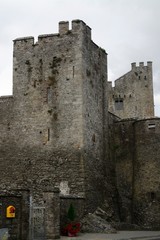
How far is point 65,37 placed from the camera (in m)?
30.8

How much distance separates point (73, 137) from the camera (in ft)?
96.0

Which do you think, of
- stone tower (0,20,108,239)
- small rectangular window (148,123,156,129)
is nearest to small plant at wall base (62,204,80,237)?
stone tower (0,20,108,239)

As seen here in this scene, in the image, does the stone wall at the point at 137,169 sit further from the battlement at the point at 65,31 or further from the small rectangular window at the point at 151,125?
the battlement at the point at 65,31

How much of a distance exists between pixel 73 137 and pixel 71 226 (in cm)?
655

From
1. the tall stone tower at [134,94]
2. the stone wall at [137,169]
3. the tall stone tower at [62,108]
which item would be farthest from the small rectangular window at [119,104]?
the tall stone tower at [62,108]

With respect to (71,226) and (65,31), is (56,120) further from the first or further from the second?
(71,226)

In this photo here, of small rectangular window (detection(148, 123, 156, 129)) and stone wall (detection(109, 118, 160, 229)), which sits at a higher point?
small rectangular window (detection(148, 123, 156, 129))

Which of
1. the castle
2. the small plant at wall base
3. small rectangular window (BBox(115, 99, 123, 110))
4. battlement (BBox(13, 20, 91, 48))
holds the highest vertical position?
battlement (BBox(13, 20, 91, 48))

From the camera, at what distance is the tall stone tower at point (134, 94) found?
4897cm

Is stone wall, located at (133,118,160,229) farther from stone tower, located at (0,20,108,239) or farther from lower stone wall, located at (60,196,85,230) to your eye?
lower stone wall, located at (60,196,85,230)

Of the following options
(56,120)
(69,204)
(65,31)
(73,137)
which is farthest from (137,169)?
(65,31)

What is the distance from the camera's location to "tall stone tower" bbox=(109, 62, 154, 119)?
4897 centimetres

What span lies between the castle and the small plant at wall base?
1.87 metres

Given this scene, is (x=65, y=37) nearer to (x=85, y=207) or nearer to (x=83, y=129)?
(x=83, y=129)
